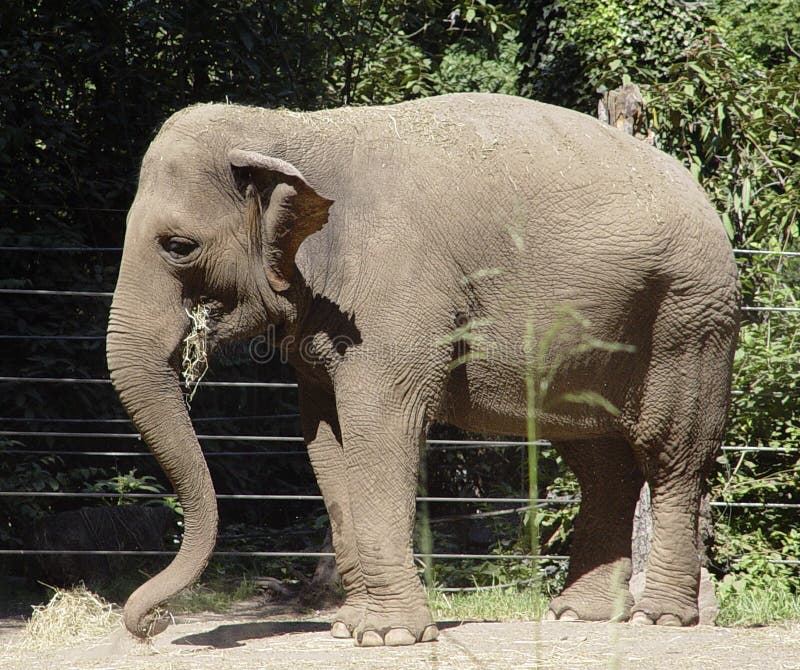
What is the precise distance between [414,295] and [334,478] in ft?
3.23

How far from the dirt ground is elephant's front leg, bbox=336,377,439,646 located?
0.13m

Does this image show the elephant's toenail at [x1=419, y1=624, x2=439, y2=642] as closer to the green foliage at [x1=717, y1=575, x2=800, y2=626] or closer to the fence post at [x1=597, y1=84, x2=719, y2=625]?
the fence post at [x1=597, y1=84, x2=719, y2=625]

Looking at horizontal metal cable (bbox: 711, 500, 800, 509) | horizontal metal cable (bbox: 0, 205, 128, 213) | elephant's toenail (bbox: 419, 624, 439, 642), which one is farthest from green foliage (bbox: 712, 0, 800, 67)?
elephant's toenail (bbox: 419, 624, 439, 642)

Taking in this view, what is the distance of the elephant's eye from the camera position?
14.1 ft

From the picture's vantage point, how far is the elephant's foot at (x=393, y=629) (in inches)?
167

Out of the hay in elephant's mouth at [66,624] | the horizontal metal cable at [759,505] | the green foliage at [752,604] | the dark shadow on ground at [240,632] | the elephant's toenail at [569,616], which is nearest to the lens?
the dark shadow on ground at [240,632]

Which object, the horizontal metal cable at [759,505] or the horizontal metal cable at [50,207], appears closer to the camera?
the horizontal metal cable at [759,505]

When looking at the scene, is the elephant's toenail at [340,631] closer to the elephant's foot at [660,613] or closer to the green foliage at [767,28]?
the elephant's foot at [660,613]

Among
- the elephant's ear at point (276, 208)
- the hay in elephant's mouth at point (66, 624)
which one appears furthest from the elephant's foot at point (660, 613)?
the hay in elephant's mouth at point (66, 624)

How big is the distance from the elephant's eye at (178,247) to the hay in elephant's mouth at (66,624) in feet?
5.88

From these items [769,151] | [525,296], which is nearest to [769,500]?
[769,151]

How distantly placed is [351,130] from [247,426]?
3.70m

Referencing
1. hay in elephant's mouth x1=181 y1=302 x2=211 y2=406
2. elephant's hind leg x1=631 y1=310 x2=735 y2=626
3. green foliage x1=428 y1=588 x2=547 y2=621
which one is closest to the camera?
hay in elephant's mouth x1=181 y1=302 x2=211 y2=406

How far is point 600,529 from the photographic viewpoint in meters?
5.24
